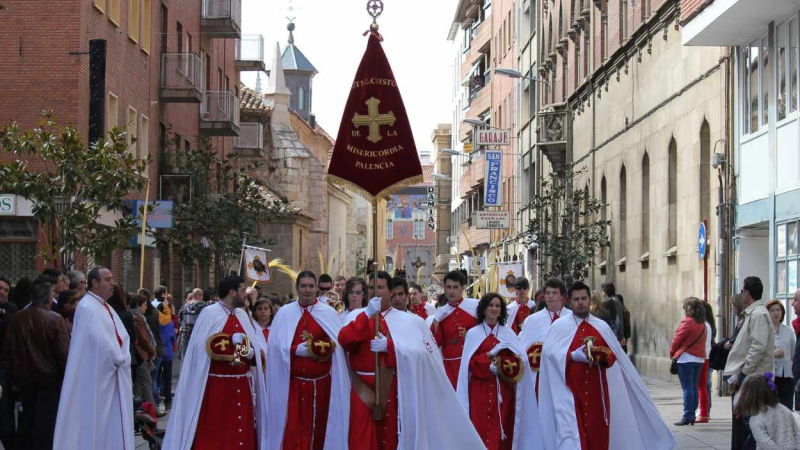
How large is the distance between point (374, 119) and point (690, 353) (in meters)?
7.34

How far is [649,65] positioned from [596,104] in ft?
24.6

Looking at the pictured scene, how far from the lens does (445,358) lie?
1661 cm

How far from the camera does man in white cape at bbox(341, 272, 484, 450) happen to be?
12.9m

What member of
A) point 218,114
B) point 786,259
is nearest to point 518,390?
point 786,259

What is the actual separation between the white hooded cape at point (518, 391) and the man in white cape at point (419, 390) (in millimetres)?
1417

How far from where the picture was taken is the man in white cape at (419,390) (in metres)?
12.9

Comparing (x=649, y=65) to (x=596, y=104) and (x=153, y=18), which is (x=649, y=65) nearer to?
(x=596, y=104)

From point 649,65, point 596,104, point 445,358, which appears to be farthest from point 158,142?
point 445,358

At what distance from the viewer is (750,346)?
14086 mm

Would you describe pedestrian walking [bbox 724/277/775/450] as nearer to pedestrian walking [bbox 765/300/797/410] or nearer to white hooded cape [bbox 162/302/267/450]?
pedestrian walking [bbox 765/300/797/410]

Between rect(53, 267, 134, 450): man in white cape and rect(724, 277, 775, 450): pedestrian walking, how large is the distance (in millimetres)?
5879

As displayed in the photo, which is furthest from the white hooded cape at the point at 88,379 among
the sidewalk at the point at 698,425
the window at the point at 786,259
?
the window at the point at 786,259

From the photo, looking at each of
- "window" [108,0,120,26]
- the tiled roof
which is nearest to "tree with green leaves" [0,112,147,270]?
"window" [108,0,120,26]

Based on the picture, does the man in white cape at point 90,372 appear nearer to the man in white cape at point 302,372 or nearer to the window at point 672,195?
the man in white cape at point 302,372
